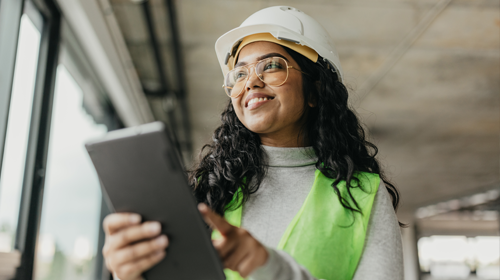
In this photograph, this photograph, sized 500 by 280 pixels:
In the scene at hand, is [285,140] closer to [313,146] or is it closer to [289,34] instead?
[313,146]

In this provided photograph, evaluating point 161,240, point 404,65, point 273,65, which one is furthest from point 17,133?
point 404,65

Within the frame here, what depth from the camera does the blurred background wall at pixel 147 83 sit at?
223 cm

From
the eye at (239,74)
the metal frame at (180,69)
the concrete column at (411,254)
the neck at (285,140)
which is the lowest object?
the concrete column at (411,254)

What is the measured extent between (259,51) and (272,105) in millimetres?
208

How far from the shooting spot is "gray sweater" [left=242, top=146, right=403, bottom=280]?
2.95 ft

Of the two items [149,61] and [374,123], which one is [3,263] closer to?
[149,61]

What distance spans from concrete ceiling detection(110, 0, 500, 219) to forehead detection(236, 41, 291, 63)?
0.48 meters

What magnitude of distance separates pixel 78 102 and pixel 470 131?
16.0ft

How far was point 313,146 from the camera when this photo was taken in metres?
1.25

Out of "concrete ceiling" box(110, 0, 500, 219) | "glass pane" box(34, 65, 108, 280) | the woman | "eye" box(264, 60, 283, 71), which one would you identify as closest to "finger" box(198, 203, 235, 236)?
the woman

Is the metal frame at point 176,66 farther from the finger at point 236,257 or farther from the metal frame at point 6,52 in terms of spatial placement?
the finger at point 236,257

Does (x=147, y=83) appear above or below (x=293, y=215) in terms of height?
above

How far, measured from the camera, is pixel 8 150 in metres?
2.03

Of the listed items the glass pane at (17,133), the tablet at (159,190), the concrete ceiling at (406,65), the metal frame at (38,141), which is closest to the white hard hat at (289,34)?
the concrete ceiling at (406,65)
